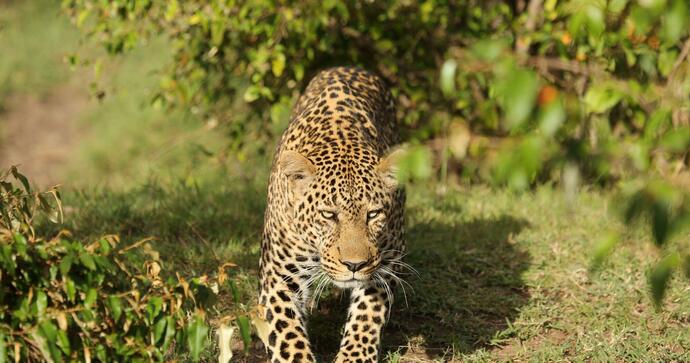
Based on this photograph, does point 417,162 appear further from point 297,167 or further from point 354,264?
point 297,167

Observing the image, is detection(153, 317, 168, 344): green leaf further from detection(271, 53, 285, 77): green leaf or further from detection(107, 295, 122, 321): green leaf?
detection(271, 53, 285, 77): green leaf

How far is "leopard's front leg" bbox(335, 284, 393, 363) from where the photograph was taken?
19.3ft

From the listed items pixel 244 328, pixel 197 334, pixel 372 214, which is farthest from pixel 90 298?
pixel 372 214

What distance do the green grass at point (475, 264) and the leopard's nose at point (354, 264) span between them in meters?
0.67

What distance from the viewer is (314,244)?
5699 mm

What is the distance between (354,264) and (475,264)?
2.38m

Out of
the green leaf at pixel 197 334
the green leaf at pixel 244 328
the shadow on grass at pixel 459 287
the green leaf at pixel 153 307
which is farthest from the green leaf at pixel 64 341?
the shadow on grass at pixel 459 287

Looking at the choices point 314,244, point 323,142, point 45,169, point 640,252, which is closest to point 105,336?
point 314,244

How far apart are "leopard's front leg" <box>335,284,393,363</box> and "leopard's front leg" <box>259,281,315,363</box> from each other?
0.23m

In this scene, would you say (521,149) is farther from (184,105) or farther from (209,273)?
(184,105)

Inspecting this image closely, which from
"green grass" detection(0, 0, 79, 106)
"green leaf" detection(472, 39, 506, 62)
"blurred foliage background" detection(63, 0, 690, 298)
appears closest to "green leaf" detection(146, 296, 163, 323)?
"green leaf" detection(472, 39, 506, 62)

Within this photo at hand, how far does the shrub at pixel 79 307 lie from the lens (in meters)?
4.31

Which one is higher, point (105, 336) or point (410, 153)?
point (410, 153)

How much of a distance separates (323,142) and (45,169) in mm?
8700
